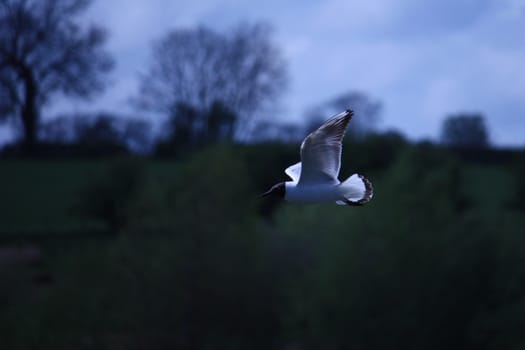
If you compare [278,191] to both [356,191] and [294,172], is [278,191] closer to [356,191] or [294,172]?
[356,191]

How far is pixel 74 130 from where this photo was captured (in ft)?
132

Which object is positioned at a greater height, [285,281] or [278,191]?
[278,191]

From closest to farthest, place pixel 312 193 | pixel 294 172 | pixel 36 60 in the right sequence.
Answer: pixel 312 193
pixel 294 172
pixel 36 60

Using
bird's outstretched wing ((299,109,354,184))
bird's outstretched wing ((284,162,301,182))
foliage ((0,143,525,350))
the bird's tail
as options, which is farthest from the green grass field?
the bird's tail

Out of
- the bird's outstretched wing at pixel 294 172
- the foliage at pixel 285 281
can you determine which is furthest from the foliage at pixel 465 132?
the bird's outstretched wing at pixel 294 172

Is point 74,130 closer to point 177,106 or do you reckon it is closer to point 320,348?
point 177,106

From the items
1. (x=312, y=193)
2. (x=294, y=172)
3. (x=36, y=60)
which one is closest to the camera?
(x=312, y=193)

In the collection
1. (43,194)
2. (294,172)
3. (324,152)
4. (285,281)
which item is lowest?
(285,281)

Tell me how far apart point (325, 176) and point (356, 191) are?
0.91ft

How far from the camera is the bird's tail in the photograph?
4.58 meters

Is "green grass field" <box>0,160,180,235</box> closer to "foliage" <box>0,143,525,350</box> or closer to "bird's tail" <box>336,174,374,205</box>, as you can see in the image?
"foliage" <box>0,143,525,350</box>

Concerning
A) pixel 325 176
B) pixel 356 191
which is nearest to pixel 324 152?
pixel 325 176

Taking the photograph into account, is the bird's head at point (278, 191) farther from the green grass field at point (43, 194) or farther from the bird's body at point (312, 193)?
the green grass field at point (43, 194)

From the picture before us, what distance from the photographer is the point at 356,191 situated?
4.71 metres
